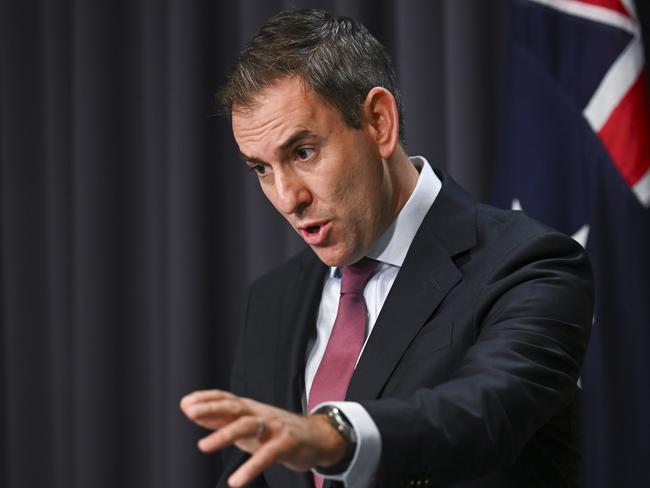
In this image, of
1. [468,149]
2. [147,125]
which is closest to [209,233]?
[147,125]

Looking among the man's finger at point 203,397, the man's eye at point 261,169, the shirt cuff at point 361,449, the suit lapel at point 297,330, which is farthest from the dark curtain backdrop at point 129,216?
the man's finger at point 203,397

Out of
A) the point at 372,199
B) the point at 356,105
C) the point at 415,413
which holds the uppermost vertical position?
the point at 356,105

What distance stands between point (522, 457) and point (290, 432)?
0.56m

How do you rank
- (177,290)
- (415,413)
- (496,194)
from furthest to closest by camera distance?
(177,290), (496,194), (415,413)

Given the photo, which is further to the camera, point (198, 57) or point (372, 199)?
point (198, 57)

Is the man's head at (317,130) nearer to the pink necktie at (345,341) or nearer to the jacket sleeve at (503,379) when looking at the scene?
the pink necktie at (345,341)

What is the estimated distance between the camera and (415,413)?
3.57ft

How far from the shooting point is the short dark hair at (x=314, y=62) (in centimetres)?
147

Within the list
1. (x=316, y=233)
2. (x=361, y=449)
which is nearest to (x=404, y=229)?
(x=316, y=233)

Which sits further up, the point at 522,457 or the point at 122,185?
the point at 122,185

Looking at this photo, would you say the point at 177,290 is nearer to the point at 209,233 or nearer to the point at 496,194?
the point at 209,233

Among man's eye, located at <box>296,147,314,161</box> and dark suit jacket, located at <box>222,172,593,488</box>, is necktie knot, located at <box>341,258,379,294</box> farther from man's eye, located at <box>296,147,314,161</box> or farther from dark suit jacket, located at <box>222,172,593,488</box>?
man's eye, located at <box>296,147,314,161</box>

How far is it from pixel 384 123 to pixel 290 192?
216 millimetres

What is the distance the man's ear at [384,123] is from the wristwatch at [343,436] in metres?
0.62
